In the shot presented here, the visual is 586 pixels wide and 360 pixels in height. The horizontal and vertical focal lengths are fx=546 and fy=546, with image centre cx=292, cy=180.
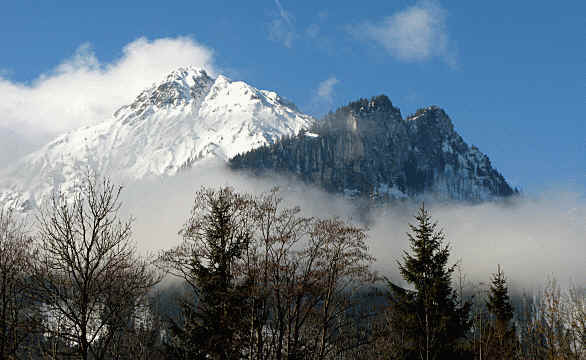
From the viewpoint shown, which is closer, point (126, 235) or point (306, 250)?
point (126, 235)

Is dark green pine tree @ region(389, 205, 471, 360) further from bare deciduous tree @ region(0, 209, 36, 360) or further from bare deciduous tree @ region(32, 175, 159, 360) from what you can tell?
bare deciduous tree @ region(0, 209, 36, 360)

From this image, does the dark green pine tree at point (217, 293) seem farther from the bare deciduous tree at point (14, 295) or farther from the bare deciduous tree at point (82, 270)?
the bare deciduous tree at point (14, 295)

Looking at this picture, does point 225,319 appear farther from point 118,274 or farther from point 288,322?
point 118,274

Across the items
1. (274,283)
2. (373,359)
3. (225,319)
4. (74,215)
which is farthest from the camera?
(373,359)

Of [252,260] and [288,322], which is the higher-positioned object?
[252,260]

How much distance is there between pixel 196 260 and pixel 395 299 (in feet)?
33.9

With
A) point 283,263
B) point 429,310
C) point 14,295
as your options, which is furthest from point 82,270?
point 429,310

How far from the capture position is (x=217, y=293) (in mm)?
23438

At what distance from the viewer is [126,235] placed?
18484 mm

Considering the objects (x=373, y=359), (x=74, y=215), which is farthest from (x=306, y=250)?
(x=373, y=359)

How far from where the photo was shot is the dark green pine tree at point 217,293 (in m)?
23.3

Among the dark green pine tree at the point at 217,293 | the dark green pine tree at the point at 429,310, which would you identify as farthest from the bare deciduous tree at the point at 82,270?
the dark green pine tree at the point at 429,310

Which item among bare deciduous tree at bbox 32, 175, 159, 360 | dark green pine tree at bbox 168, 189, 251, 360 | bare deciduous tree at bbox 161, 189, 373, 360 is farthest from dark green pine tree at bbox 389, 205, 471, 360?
bare deciduous tree at bbox 32, 175, 159, 360

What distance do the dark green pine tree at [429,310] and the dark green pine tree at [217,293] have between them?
773cm
